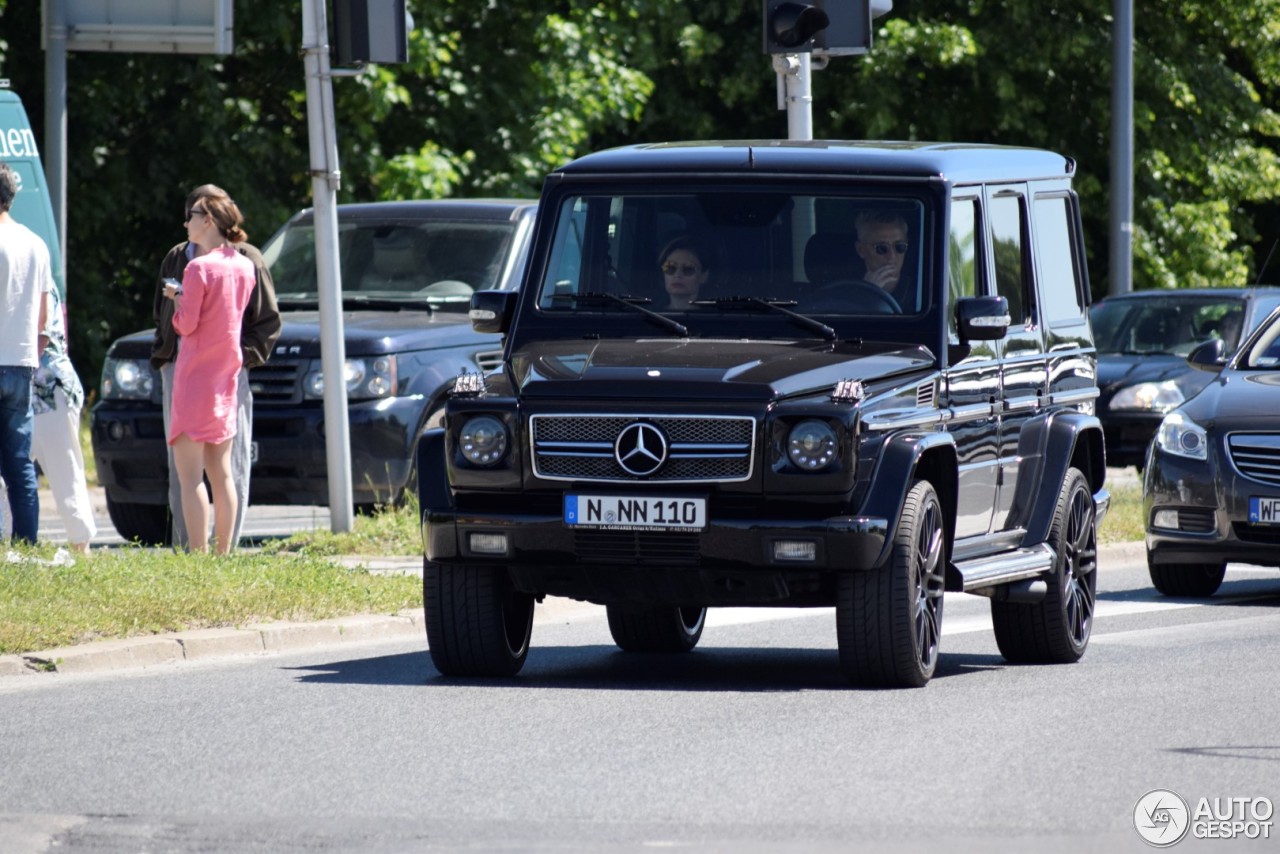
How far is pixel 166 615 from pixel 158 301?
291 centimetres

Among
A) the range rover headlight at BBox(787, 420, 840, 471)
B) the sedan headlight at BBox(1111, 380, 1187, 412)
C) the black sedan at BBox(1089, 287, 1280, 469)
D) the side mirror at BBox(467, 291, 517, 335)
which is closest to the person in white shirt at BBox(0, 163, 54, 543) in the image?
the side mirror at BBox(467, 291, 517, 335)

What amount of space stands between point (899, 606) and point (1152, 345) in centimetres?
1246

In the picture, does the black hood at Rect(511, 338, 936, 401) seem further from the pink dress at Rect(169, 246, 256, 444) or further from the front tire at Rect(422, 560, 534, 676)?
the pink dress at Rect(169, 246, 256, 444)

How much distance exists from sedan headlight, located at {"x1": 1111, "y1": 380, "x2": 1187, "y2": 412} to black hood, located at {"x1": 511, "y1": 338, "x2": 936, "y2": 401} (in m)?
10.9

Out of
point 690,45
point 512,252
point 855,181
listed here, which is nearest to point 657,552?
point 855,181

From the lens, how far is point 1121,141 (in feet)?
80.6

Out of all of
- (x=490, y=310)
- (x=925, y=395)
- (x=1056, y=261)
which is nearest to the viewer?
(x=925, y=395)

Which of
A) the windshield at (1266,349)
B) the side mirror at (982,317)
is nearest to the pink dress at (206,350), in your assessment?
the side mirror at (982,317)

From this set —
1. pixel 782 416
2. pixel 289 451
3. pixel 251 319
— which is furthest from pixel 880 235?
pixel 289 451

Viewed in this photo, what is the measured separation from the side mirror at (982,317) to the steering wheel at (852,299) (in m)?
0.25

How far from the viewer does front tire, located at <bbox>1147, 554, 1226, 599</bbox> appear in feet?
44.1

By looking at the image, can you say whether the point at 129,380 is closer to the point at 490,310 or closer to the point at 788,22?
the point at 788,22

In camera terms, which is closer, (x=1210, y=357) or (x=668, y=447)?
(x=668, y=447)

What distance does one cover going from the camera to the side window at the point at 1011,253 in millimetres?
10102
